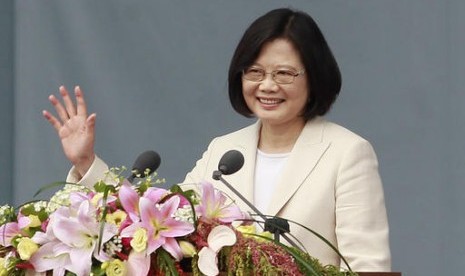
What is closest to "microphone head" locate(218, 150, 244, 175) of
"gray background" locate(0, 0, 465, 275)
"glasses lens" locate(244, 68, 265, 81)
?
"glasses lens" locate(244, 68, 265, 81)

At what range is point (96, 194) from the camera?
208 cm

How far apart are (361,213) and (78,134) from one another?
73 cm

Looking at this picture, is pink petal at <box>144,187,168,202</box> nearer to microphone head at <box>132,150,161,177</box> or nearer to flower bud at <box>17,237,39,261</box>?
flower bud at <box>17,237,39,261</box>

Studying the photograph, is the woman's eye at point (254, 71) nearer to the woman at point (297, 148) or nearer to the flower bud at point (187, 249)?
the woman at point (297, 148)

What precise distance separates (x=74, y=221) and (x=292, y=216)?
110 centimetres

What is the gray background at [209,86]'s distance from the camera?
13.3 ft

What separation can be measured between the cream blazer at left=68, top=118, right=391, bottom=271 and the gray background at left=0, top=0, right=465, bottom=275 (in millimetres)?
1005

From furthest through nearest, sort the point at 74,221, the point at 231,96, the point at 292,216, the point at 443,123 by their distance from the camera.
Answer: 1. the point at 443,123
2. the point at 231,96
3. the point at 292,216
4. the point at 74,221

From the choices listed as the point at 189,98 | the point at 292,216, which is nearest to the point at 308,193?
the point at 292,216

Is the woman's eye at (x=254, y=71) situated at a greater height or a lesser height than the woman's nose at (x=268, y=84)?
greater

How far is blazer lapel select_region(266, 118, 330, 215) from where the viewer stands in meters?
3.04

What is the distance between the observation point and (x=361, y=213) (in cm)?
296

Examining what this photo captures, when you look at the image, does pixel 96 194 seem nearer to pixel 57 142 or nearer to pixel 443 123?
pixel 443 123

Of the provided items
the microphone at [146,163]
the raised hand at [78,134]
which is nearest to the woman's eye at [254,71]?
the raised hand at [78,134]
